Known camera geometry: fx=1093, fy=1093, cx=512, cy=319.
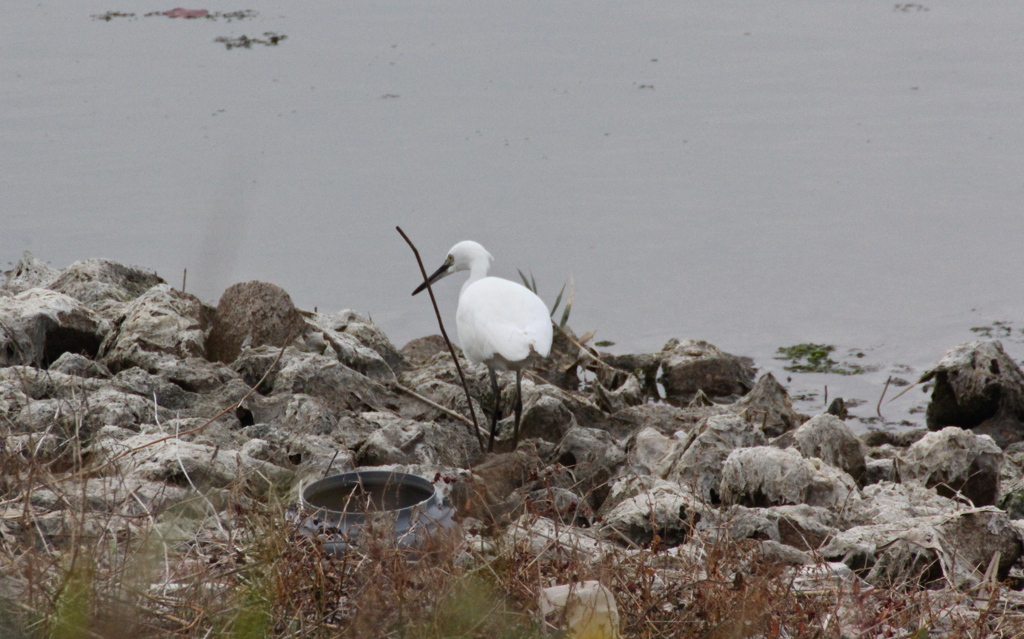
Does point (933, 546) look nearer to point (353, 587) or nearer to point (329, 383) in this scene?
point (353, 587)

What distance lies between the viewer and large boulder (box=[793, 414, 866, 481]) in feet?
15.9

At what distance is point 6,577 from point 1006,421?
5423 mm

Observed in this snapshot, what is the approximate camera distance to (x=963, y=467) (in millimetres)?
4711

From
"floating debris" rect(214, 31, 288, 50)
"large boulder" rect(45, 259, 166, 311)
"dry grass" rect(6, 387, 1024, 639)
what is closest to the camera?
"dry grass" rect(6, 387, 1024, 639)

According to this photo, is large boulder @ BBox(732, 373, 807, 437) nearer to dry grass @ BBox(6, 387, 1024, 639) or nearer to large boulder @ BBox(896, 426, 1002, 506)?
large boulder @ BBox(896, 426, 1002, 506)

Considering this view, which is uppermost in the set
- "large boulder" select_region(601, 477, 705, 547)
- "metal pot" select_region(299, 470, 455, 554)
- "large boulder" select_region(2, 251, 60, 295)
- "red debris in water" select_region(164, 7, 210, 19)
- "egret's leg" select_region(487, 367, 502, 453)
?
"red debris in water" select_region(164, 7, 210, 19)

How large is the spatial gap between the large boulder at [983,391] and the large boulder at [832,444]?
1511mm

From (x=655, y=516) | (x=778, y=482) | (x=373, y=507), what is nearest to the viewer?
(x=373, y=507)

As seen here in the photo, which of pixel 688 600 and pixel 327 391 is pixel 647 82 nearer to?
pixel 327 391

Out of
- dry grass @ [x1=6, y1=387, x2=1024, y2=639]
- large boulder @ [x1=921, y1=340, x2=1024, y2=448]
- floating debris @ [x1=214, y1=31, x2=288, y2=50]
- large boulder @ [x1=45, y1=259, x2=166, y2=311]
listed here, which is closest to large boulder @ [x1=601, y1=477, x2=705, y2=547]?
dry grass @ [x1=6, y1=387, x2=1024, y2=639]

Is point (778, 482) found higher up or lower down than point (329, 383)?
higher up

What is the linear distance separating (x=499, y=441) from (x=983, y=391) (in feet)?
9.04

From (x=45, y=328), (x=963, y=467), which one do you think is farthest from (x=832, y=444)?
(x=45, y=328)

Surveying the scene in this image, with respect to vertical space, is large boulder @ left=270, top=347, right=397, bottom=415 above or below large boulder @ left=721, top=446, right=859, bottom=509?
below
